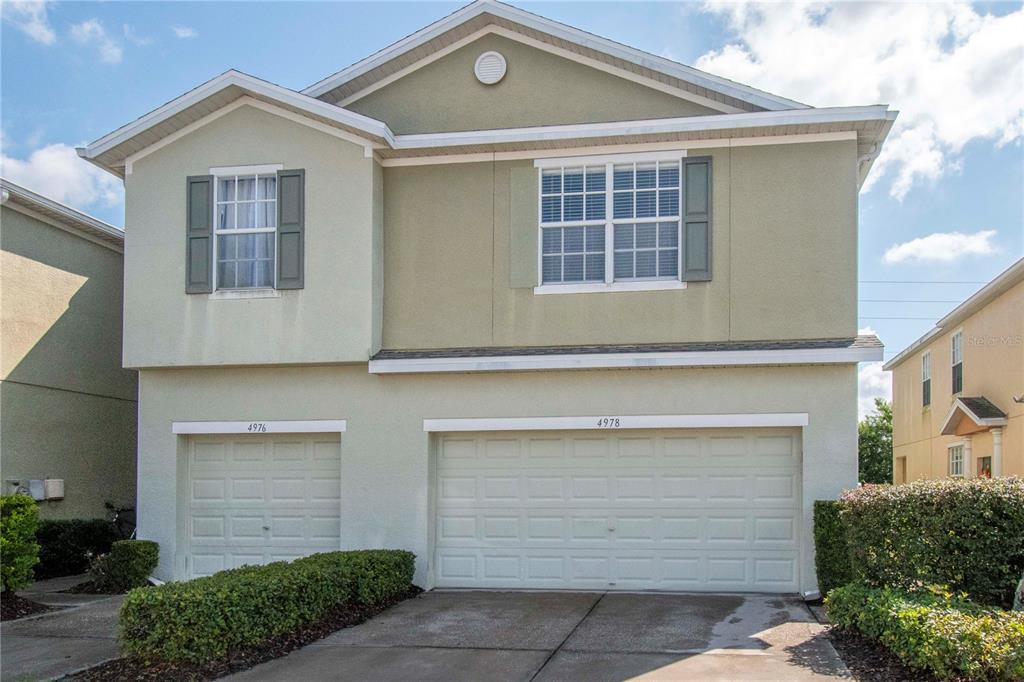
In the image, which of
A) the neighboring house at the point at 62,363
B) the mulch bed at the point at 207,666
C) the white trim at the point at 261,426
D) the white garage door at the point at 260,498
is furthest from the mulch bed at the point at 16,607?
the mulch bed at the point at 207,666

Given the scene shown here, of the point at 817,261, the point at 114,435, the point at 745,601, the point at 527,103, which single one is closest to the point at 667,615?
the point at 745,601

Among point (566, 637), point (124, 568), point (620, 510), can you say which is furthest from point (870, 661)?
point (124, 568)

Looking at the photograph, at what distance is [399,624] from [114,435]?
348 inches

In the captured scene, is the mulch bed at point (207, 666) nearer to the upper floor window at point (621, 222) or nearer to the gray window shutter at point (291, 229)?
the gray window shutter at point (291, 229)

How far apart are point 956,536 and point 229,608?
6.90 metres

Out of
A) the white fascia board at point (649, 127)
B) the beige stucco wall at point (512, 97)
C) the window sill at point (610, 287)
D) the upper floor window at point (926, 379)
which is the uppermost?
the beige stucco wall at point (512, 97)

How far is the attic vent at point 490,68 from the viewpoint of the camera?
1439cm

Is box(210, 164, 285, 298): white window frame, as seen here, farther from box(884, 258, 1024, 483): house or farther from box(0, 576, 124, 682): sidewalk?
box(884, 258, 1024, 483): house

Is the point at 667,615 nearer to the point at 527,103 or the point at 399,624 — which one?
the point at 399,624

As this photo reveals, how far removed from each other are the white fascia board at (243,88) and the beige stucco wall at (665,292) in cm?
107

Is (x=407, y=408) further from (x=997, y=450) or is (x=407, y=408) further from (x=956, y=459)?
(x=956, y=459)

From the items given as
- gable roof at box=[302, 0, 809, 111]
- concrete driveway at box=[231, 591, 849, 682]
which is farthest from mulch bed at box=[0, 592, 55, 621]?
gable roof at box=[302, 0, 809, 111]

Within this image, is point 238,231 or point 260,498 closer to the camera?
point 238,231

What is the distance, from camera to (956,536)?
9.57m
